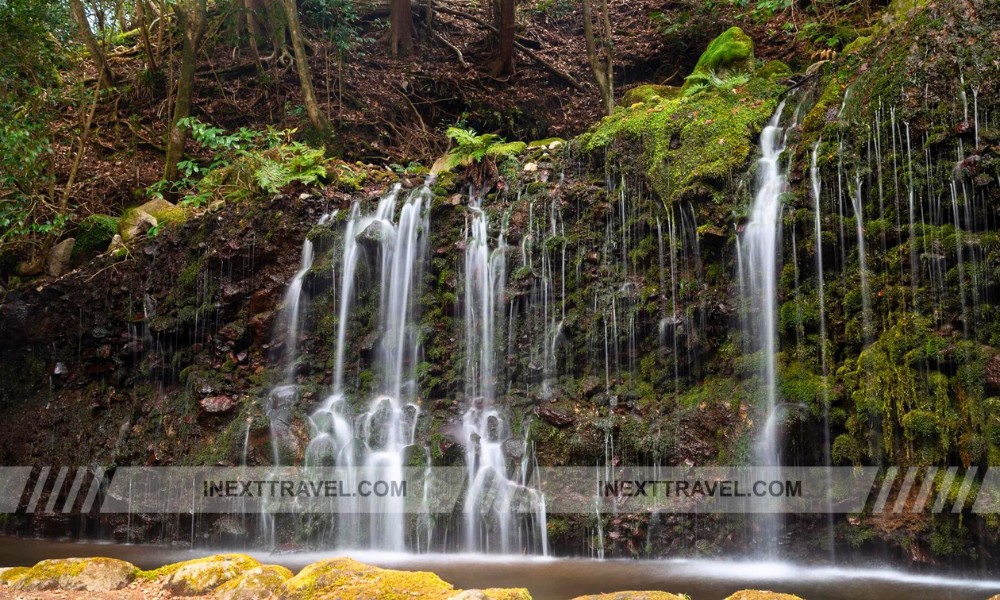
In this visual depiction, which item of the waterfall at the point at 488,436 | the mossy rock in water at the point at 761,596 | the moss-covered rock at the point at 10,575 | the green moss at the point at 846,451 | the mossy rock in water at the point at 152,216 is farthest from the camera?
the mossy rock in water at the point at 152,216

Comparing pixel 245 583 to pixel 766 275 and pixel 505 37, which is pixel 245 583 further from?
pixel 505 37

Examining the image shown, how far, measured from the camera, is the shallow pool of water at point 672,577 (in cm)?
562

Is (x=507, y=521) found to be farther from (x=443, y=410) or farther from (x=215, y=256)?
(x=215, y=256)

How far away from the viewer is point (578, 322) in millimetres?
8930

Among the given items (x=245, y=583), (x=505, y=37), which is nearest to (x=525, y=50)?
(x=505, y=37)

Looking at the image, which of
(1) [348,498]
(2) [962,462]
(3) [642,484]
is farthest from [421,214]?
(2) [962,462]

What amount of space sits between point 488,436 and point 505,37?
1083 cm

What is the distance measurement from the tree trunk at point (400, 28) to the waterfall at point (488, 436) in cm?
857

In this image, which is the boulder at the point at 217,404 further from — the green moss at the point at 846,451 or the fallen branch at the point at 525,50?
the fallen branch at the point at 525,50

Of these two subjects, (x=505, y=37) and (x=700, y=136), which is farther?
(x=505, y=37)

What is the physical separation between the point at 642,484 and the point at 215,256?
7.30 metres

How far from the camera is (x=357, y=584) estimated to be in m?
4.62

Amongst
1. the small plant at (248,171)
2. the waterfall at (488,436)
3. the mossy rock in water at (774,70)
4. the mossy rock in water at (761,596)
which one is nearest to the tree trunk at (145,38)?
the small plant at (248,171)

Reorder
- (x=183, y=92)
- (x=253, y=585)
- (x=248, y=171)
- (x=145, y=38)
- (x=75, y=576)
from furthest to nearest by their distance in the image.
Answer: (x=145, y=38) < (x=183, y=92) < (x=248, y=171) < (x=75, y=576) < (x=253, y=585)
